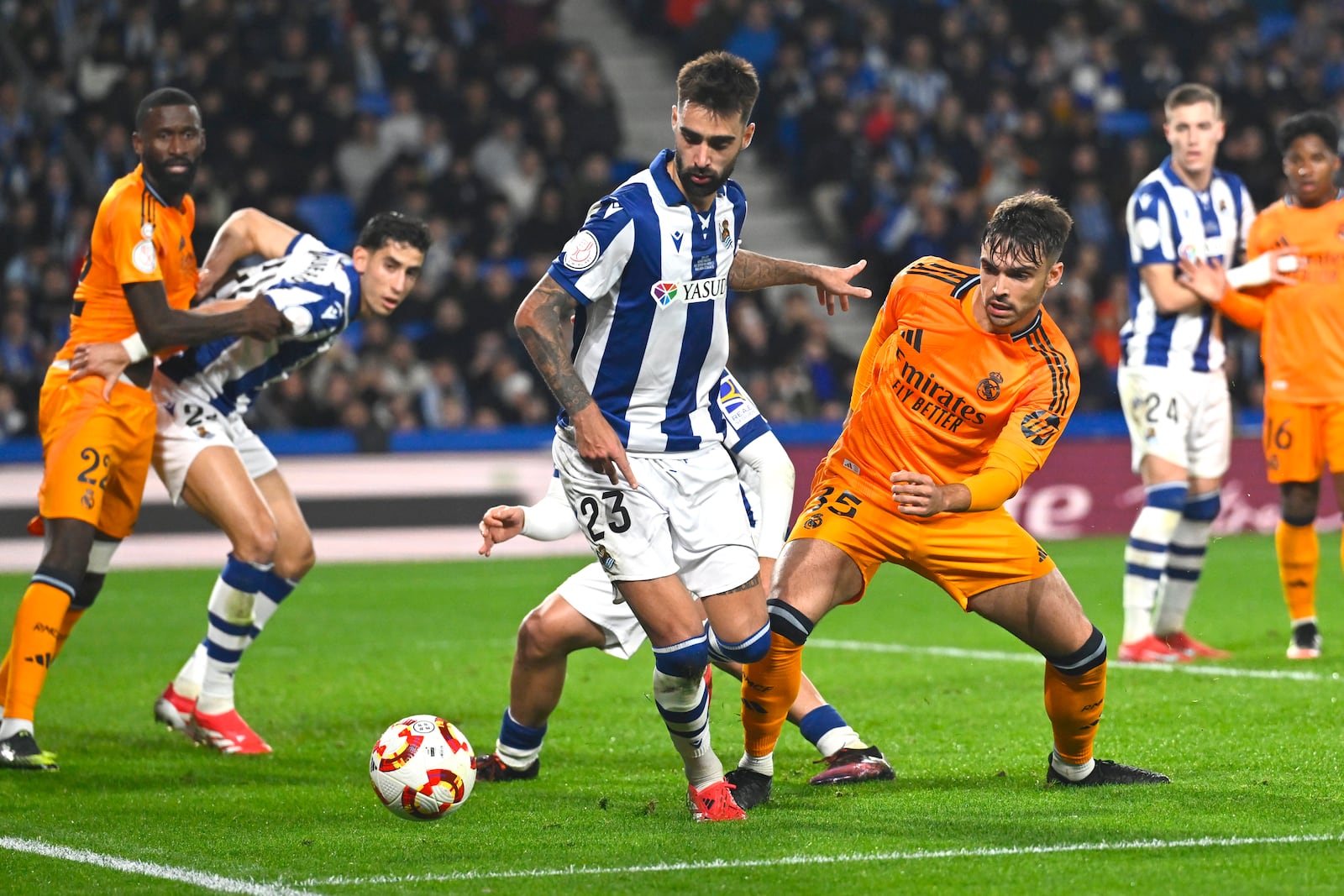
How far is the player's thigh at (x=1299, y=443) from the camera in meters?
8.95

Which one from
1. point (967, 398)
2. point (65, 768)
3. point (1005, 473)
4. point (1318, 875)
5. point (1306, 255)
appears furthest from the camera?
point (1306, 255)

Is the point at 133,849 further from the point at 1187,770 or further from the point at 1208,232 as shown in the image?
the point at 1208,232

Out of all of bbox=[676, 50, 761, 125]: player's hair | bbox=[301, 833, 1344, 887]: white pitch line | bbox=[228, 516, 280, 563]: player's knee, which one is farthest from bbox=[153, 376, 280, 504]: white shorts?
bbox=[301, 833, 1344, 887]: white pitch line

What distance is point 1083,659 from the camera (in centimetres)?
560

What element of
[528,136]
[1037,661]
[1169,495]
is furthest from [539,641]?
[528,136]

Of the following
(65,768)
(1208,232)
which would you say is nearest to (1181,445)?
(1208,232)

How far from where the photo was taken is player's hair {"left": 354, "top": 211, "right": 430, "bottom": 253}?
725cm

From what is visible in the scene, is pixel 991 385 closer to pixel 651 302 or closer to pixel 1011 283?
pixel 1011 283

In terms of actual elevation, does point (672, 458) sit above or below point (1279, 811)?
above

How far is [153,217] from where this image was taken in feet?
22.5

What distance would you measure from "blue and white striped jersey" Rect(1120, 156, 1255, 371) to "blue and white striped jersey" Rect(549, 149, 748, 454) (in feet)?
14.1

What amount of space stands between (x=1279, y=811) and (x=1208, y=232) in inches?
185

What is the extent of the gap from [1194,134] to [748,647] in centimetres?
506

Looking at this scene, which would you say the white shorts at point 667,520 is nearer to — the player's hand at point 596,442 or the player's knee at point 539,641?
the player's hand at point 596,442
